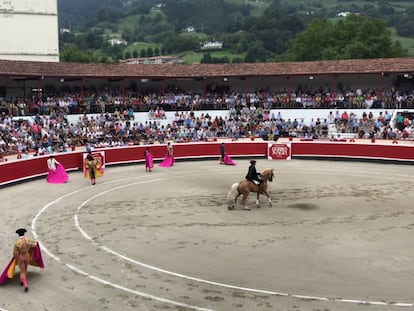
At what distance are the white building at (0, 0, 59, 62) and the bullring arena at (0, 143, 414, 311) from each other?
30.1 meters

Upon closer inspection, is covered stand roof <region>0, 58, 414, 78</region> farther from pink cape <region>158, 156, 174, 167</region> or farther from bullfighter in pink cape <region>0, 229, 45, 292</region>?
bullfighter in pink cape <region>0, 229, 45, 292</region>

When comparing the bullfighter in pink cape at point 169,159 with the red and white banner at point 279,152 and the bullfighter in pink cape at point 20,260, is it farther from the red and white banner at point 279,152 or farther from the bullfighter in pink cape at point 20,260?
the bullfighter in pink cape at point 20,260

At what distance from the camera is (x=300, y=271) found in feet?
36.1

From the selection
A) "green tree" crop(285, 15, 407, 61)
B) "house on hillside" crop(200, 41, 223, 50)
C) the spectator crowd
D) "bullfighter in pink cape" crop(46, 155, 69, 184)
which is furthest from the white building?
"house on hillside" crop(200, 41, 223, 50)

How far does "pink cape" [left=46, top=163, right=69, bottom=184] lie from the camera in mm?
22266

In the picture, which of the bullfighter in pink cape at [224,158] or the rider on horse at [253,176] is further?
the bullfighter in pink cape at [224,158]

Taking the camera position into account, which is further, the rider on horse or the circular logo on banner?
the circular logo on banner

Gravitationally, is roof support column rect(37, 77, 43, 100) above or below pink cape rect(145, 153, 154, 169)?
above

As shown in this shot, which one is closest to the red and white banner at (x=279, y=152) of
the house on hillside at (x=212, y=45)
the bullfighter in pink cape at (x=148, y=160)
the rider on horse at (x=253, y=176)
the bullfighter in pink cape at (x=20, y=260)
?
the bullfighter in pink cape at (x=148, y=160)

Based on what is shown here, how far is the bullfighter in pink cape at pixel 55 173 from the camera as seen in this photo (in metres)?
22.3

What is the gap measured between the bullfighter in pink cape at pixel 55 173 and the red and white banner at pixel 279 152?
37.8 ft

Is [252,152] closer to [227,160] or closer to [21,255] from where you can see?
[227,160]

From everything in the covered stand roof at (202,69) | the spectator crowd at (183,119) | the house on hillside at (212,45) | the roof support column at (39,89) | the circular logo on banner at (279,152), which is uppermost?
the house on hillside at (212,45)

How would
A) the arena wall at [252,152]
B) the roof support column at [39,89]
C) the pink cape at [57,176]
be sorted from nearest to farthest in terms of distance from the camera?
the pink cape at [57,176]
the arena wall at [252,152]
the roof support column at [39,89]
